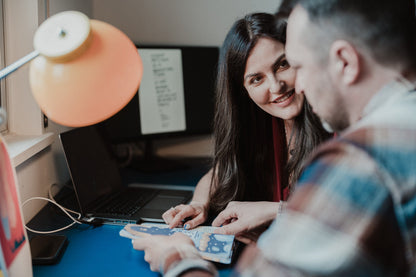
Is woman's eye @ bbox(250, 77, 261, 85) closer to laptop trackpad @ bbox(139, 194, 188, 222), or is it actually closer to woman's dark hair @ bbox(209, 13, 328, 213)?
woman's dark hair @ bbox(209, 13, 328, 213)

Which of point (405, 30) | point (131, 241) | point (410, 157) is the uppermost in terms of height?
point (405, 30)

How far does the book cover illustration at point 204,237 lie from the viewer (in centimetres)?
88

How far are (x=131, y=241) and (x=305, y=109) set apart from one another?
668 mm

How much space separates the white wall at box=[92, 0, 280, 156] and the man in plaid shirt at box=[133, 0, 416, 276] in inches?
50.2

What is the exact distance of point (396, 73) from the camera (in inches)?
24.0

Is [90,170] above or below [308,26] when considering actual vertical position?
below

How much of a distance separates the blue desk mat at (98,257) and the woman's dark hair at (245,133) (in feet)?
1.13

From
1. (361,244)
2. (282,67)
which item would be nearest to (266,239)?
(361,244)

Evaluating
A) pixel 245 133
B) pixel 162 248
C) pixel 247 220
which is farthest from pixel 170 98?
pixel 162 248

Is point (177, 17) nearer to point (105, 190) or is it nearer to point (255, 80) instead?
point (255, 80)

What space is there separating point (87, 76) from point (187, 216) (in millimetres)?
585

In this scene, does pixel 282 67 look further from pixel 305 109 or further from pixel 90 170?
pixel 90 170

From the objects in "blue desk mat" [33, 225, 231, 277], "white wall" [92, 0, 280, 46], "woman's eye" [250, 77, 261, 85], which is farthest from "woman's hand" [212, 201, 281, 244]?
"white wall" [92, 0, 280, 46]

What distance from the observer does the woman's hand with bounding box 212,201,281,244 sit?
3.30ft
